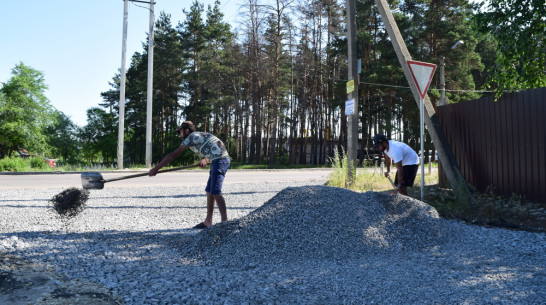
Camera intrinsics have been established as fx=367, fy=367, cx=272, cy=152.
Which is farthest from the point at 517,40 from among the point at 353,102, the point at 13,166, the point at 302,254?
the point at 13,166

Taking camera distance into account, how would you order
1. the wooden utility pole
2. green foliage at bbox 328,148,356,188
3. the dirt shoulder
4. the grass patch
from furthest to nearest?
green foliage at bbox 328,148,356,188 → the wooden utility pole → the grass patch → the dirt shoulder

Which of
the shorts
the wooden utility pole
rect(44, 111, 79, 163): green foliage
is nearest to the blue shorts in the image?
the shorts

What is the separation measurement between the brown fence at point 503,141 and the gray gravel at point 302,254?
6.08ft

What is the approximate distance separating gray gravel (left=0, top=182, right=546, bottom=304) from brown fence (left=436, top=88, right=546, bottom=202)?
1854 millimetres

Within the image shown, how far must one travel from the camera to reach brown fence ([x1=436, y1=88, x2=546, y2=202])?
586 centimetres

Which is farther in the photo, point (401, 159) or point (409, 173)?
point (409, 173)

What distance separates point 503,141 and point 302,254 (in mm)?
4725

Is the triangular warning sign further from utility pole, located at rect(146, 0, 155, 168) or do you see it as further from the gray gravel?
utility pole, located at rect(146, 0, 155, 168)

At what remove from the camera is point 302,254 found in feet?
12.5

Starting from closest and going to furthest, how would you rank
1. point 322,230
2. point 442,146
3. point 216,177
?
point 322,230, point 216,177, point 442,146

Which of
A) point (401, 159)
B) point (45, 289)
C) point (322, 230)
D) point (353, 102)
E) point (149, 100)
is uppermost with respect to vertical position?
point (149, 100)

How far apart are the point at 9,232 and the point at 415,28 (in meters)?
26.0

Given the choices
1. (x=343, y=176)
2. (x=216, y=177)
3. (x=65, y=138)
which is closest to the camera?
(x=216, y=177)

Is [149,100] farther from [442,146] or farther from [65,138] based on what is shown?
[65,138]
